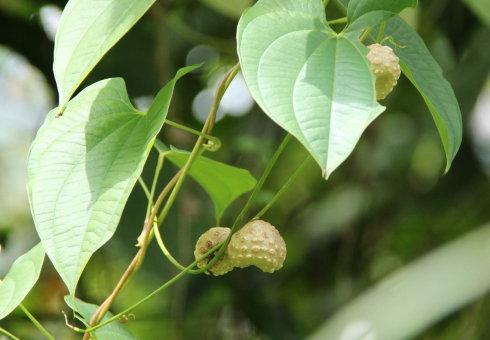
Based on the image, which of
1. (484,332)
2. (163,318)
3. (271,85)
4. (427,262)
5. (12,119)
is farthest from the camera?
(12,119)

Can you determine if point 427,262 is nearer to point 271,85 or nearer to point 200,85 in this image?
point 200,85

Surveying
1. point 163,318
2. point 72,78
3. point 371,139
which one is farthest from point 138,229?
point 72,78

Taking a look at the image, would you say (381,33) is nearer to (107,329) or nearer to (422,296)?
(107,329)

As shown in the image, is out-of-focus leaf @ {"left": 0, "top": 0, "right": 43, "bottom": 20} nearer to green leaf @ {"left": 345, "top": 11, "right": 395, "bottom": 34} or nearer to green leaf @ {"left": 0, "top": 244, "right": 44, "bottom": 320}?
green leaf @ {"left": 0, "top": 244, "right": 44, "bottom": 320}

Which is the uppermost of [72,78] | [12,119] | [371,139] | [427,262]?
[72,78]

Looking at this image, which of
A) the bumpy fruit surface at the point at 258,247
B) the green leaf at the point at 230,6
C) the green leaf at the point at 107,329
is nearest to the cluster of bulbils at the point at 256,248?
the bumpy fruit surface at the point at 258,247

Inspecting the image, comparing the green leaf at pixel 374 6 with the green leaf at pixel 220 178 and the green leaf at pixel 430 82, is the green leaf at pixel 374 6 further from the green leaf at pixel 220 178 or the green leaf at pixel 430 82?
the green leaf at pixel 220 178

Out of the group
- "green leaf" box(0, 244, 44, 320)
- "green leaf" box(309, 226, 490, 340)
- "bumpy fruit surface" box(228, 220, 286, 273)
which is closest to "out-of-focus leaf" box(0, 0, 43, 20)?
"green leaf" box(309, 226, 490, 340)
